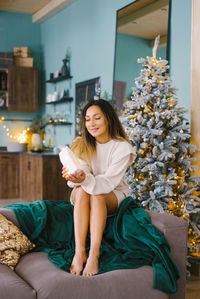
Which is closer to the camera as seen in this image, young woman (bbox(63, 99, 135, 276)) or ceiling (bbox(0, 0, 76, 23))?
young woman (bbox(63, 99, 135, 276))

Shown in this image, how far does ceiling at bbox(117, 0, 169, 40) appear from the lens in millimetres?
3725

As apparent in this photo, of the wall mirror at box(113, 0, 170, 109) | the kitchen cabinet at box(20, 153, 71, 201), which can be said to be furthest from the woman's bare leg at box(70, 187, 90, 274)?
the kitchen cabinet at box(20, 153, 71, 201)

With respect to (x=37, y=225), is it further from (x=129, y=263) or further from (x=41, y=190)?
(x=41, y=190)

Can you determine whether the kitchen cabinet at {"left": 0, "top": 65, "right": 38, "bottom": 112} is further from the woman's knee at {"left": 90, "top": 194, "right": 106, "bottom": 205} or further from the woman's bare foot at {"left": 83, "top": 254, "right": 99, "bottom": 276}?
the woman's bare foot at {"left": 83, "top": 254, "right": 99, "bottom": 276}

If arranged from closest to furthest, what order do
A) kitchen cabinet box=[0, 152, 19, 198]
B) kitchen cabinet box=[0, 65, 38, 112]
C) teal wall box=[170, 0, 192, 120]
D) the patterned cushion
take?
the patterned cushion, teal wall box=[170, 0, 192, 120], kitchen cabinet box=[0, 152, 19, 198], kitchen cabinet box=[0, 65, 38, 112]

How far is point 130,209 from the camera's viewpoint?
2426 millimetres

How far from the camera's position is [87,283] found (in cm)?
182

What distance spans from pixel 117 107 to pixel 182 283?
2652mm

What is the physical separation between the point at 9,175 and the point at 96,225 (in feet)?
13.6

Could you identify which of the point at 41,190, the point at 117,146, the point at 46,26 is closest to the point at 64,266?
the point at 117,146

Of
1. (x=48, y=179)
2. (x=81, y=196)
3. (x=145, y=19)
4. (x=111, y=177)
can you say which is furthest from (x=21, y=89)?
(x=81, y=196)

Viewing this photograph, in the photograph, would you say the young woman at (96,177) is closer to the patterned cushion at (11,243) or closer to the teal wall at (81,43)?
the patterned cushion at (11,243)

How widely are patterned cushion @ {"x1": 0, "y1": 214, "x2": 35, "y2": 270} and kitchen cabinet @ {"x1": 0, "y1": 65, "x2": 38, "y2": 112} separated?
4.48 metres

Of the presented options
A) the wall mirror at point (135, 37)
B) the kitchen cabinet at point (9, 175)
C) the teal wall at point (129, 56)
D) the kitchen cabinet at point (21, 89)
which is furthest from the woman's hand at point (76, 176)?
the kitchen cabinet at point (21, 89)
